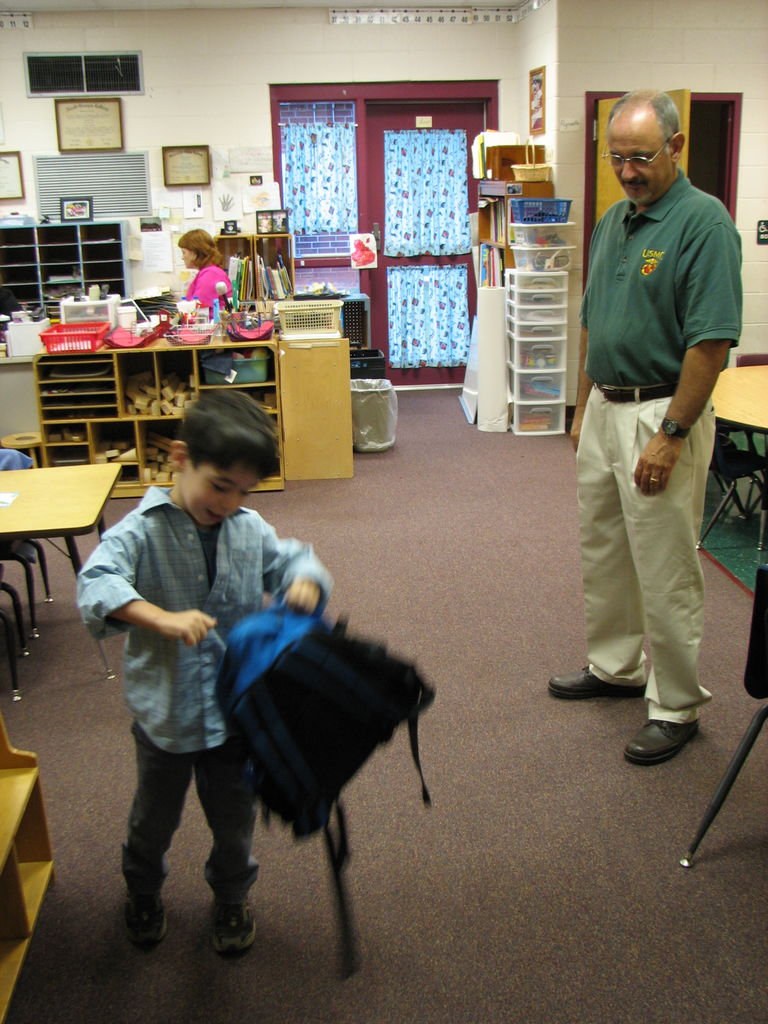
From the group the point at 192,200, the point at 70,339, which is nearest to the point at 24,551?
the point at 70,339

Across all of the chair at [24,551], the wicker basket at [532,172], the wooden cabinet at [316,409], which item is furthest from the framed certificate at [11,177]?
the chair at [24,551]

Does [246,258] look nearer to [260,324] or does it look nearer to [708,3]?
[260,324]

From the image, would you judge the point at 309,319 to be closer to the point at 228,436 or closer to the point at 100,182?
the point at 100,182

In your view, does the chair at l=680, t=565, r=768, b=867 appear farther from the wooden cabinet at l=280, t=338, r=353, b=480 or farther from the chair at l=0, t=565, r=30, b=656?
the wooden cabinet at l=280, t=338, r=353, b=480

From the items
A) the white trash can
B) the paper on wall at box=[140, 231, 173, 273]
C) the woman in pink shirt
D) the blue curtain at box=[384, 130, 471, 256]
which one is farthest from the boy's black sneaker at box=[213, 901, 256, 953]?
the blue curtain at box=[384, 130, 471, 256]

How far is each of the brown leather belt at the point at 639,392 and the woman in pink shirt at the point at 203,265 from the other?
4.28 meters

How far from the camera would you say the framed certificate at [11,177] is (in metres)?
7.47

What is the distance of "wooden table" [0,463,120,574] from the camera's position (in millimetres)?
2877

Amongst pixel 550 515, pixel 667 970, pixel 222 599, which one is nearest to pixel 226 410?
pixel 222 599

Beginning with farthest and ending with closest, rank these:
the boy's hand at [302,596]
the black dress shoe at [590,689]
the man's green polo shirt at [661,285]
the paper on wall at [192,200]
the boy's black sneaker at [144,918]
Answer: the paper on wall at [192,200]
the black dress shoe at [590,689]
the man's green polo shirt at [661,285]
the boy's black sneaker at [144,918]
the boy's hand at [302,596]

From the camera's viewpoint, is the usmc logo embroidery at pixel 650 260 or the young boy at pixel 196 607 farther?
the usmc logo embroidery at pixel 650 260

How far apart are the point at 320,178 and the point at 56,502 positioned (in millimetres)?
5401

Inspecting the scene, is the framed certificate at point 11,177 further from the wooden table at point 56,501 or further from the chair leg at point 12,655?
the chair leg at point 12,655

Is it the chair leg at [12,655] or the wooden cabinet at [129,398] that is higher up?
the wooden cabinet at [129,398]
